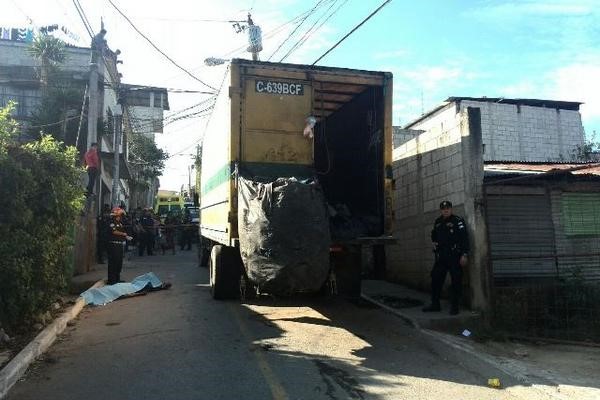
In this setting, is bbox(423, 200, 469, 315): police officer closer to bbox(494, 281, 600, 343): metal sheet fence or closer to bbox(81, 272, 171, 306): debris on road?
bbox(494, 281, 600, 343): metal sheet fence

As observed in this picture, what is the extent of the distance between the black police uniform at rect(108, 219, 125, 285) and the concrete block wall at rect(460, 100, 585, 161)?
557 inches

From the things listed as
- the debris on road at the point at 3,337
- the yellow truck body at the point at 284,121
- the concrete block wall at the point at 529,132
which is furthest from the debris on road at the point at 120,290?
the concrete block wall at the point at 529,132

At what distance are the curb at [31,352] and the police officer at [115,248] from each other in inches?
127

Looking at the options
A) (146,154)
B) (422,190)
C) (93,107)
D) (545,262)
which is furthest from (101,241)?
(146,154)

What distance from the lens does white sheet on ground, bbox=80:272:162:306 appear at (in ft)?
32.6

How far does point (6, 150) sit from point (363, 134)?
5682 mm

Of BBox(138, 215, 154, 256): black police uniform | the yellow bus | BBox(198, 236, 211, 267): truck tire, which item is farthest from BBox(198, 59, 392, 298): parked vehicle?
the yellow bus

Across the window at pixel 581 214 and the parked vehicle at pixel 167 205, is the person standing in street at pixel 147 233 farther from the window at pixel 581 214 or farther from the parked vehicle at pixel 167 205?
the parked vehicle at pixel 167 205

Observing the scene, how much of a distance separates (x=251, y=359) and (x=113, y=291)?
5438 millimetres

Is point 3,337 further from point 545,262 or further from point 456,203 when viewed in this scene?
point 545,262

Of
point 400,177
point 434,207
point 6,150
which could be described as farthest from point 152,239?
point 6,150

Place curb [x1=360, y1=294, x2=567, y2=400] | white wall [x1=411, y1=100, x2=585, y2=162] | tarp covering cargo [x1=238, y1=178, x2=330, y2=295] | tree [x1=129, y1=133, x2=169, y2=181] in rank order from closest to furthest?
curb [x1=360, y1=294, x2=567, y2=400] → tarp covering cargo [x1=238, y1=178, x2=330, y2=295] → white wall [x1=411, y1=100, x2=585, y2=162] → tree [x1=129, y1=133, x2=169, y2=181]

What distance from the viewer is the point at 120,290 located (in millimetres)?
10688

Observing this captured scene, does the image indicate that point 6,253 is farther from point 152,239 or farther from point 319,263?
point 152,239
